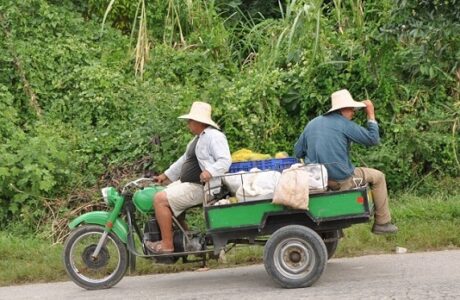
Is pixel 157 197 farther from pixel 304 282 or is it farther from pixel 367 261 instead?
pixel 367 261

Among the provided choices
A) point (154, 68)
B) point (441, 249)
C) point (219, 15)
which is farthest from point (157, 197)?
point (219, 15)

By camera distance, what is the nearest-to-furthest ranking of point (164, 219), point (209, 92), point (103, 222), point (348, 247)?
1. point (164, 219)
2. point (103, 222)
3. point (348, 247)
4. point (209, 92)

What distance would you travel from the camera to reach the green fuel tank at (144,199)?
8234 mm

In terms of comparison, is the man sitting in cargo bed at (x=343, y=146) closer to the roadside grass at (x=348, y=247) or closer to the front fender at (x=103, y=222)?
the roadside grass at (x=348, y=247)

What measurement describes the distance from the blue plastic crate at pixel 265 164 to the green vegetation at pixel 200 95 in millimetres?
1704

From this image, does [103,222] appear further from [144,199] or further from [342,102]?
[342,102]

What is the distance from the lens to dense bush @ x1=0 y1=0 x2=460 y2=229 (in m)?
11.4

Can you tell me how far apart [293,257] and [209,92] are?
4.21m

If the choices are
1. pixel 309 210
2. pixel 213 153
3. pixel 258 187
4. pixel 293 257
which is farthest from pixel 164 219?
pixel 309 210

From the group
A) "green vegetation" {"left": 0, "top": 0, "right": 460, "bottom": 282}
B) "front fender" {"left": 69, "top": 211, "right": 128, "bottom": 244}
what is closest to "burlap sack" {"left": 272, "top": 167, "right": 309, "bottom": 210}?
"front fender" {"left": 69, "top": 211, "right": 128, "bottom": 244}

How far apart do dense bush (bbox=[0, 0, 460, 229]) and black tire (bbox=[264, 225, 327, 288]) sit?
3.04 metres

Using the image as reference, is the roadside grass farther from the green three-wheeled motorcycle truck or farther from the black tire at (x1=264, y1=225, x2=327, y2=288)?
the black tire at (x1=264, y1=225, x2=327, y2=288)

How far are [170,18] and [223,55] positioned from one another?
41.7 inches

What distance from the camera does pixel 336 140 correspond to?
322 inches
